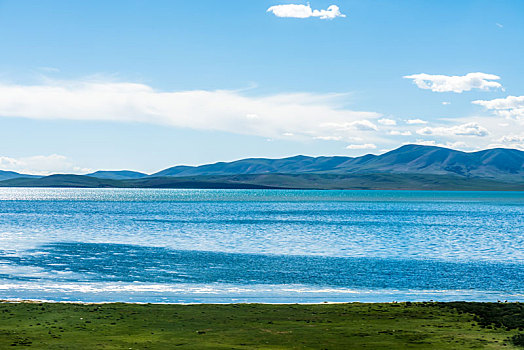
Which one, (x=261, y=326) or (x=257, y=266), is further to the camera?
(x=257, y=266)

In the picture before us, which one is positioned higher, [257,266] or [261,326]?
[261,326]

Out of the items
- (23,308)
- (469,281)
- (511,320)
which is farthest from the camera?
(469,281)

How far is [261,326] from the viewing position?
27.0 m

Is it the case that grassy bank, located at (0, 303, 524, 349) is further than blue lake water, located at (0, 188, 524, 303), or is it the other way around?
blue lake water, located at (0, 188, 524, 303)

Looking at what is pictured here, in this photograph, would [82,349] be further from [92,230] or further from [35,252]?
[92,230]

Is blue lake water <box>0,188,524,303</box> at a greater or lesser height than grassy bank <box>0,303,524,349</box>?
lesser

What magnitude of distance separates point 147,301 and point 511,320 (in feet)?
70.6

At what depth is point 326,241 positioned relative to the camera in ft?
255

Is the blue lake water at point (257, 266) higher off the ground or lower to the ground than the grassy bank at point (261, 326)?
lower

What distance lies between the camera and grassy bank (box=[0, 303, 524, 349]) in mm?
23422

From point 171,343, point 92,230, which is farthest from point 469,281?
point 92,230

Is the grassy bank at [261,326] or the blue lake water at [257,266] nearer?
the grassy bank at [261,326]

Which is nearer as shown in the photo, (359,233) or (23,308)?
(23,308)

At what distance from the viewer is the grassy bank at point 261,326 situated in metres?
23.4
